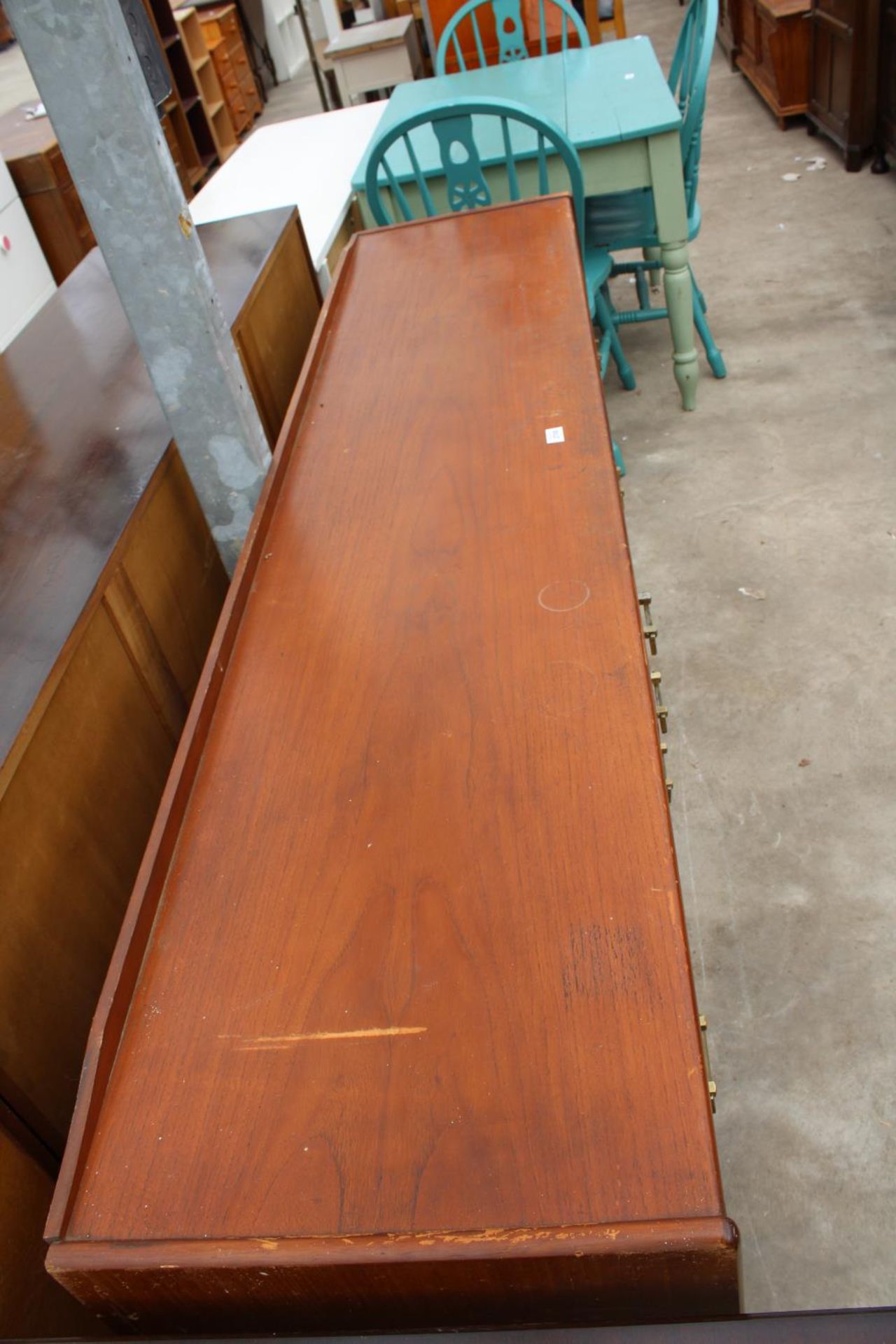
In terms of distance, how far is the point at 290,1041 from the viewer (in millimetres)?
767

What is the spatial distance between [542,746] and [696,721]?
3.55 feet

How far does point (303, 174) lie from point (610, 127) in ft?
3.24

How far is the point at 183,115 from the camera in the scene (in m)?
5.68

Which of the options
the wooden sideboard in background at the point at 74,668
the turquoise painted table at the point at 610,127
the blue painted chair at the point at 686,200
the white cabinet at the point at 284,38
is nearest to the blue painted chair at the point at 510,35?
the turquoise painted table at the point at 610,127

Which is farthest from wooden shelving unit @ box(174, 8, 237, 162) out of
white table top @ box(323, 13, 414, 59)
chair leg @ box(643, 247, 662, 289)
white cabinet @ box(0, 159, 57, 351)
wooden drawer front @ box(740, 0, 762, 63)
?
chair leg @ box(643, 247, 662, 289)

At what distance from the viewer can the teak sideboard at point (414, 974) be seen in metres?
0.66

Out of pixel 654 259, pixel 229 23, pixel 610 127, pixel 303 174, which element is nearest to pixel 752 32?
pixel 654 259

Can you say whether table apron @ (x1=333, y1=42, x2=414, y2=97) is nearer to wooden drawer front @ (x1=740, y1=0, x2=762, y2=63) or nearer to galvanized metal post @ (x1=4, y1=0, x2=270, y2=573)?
wooden drawer front @ (x1=740, y1=0, x2=762, y2=63)

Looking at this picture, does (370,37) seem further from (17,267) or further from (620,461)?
(620,461)

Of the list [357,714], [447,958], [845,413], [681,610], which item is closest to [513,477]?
[357,714]

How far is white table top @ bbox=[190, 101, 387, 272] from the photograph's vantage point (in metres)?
2.70

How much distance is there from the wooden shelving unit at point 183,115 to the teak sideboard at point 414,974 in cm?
527

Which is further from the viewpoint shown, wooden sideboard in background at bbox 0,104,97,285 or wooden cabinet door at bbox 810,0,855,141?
wooden sideboard in background at bbox 0,104,97,285

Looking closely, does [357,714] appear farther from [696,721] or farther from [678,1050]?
[696,721]
